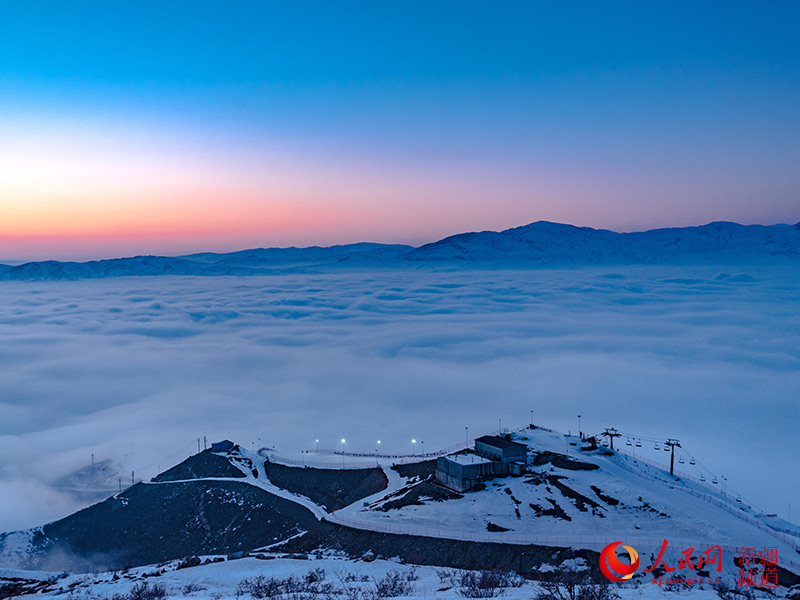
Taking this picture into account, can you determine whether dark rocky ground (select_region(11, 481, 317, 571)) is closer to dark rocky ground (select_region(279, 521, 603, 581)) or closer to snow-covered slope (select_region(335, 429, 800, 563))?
dark rocky ground (select_region(279, 521, 603, 581))

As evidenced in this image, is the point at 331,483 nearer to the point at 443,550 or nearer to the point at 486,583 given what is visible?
the point at 443,550

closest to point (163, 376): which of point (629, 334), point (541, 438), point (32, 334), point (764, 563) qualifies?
point (32, 334)

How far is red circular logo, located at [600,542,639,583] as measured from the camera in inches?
1032

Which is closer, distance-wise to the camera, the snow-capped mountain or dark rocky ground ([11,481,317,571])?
the snow-capped mountain

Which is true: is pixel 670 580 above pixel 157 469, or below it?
above

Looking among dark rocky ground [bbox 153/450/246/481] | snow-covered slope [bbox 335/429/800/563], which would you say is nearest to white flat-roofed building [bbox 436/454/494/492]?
snow-covered slope [bbox 335/429/800/563]

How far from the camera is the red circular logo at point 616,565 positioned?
26.2 metres

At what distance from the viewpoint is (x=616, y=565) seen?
1068 inches

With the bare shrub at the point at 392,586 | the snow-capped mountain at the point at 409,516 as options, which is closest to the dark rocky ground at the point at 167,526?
the snow-capped mountain at the point at 409,516

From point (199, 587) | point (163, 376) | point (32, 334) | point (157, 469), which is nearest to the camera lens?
point (199, 587)

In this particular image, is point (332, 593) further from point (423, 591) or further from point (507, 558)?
point (507, 558)

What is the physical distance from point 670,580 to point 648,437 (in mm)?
54176

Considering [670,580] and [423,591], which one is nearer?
[423,591]

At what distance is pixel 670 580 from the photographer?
2558 centimetres
